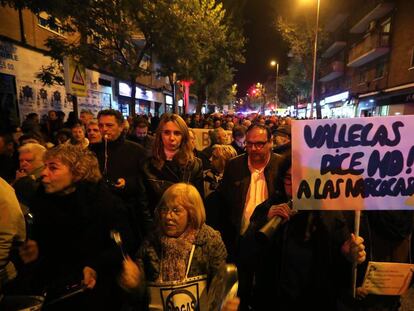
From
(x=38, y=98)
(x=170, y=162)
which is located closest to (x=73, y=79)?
(x=170, y=162)

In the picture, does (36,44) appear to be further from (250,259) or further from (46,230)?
(250,259)

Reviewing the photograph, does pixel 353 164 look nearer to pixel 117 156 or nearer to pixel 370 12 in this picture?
pixel 117 156

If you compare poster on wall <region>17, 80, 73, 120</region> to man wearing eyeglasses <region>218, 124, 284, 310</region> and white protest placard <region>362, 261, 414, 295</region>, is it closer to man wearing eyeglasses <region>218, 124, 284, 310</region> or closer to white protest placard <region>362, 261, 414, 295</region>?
man wearing eyeglasses <region>218, 124, 284, 310</region>

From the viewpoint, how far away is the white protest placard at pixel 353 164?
187 centimetres

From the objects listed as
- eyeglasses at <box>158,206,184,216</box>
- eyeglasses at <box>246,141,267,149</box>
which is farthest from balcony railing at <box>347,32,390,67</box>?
eyeglasses at <box>158,206,184,216</box>

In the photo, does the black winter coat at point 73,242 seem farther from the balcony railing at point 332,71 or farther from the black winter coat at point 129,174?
the balcony railing at point 332,71

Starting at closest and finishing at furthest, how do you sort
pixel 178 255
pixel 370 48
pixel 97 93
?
pixel 178 255
pixel 97 93
pixel 370 48

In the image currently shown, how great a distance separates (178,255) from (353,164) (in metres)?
→ 1.27

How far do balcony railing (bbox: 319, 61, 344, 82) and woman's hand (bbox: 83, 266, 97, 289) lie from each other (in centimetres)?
3939

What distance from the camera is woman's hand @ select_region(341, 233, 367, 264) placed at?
1.80 meters

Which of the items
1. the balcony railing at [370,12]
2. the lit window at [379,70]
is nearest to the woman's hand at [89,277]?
the balcony railing at [370,12]

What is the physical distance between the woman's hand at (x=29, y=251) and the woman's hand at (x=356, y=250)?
207 cm

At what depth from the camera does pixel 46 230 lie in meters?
2.12

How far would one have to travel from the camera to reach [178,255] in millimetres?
2041
